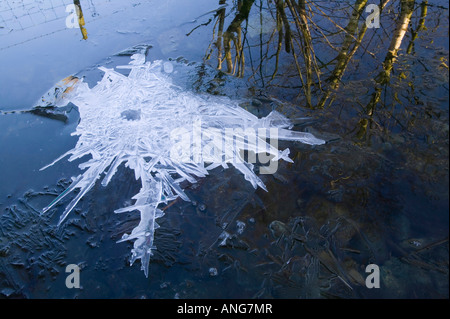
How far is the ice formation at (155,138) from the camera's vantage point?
1.91 meters

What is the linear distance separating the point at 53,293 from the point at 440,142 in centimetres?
231

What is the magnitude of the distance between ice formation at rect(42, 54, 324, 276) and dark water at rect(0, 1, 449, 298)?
0.08m

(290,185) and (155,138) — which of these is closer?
(290,185)

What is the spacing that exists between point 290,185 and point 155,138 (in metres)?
1.01

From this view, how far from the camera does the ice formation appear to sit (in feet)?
6.27

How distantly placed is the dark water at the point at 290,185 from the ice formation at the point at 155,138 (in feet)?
0.25

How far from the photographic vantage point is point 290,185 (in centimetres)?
185

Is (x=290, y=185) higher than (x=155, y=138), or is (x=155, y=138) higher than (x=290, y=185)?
(x=155, y=138)

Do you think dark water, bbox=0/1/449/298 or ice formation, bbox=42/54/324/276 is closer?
dark water, bbox=0/1/449/298

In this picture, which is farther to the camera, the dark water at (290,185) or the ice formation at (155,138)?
the ice formation at (155,138)

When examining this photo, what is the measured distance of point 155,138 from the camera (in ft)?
7.30

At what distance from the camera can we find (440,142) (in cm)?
187

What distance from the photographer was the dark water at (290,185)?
59.7 inches

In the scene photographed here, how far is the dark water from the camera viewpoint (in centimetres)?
152
